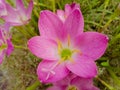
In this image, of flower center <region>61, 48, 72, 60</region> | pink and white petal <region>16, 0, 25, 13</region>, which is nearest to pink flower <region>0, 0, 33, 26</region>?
pink and white petal <region>16, 0, 25, 13</region>

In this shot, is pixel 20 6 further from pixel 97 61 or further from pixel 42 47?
pixel 97 61

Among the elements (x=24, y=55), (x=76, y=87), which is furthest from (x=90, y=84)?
(x=24, y=55)

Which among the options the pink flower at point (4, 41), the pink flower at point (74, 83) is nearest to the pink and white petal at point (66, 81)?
the pink flower at point (74, 83)

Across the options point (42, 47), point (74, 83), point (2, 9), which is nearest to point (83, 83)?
point (74, 83)

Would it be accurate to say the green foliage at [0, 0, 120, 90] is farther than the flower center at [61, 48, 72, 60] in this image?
Yes

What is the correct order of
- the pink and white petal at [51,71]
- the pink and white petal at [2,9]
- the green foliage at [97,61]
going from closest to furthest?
the pink and white petal at [51,71] < the pink and white petal at [2,9] < the green foliage at [97,61]

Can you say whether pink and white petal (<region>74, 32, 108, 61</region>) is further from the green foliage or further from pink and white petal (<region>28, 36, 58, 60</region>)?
the green foliage

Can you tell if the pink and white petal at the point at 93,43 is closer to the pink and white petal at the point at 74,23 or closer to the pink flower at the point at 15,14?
the pink and white petal at the point at 74,23
